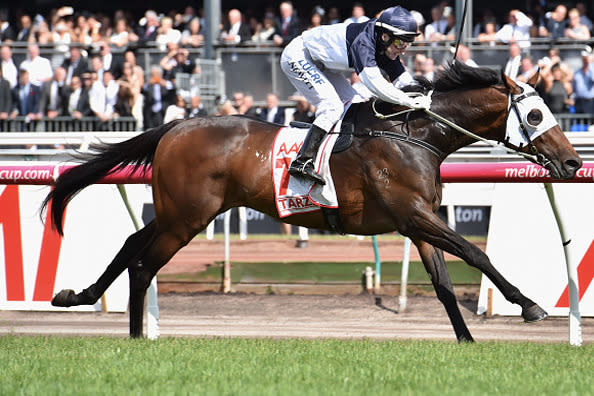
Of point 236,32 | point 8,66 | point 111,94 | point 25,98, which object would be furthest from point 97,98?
point 236,32

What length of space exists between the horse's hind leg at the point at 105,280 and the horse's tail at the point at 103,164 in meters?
0.45

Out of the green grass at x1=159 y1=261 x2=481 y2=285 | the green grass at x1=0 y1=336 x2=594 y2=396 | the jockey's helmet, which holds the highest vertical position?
the jockey's helmet

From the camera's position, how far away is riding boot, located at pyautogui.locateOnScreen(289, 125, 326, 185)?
6.07 m

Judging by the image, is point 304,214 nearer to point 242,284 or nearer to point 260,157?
point 260,157

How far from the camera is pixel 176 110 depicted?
41.4 feet

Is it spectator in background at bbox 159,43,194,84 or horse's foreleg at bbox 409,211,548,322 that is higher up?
spectator in background at bbox 159,43,194,84

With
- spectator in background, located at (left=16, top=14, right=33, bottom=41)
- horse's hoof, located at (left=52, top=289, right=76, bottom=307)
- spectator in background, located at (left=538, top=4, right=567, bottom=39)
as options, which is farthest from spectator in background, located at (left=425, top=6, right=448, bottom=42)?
horse's hoof, located at (left=52, top=289, right=76, bottom=307)

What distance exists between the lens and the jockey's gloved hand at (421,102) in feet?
19.8

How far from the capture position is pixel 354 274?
8883mm

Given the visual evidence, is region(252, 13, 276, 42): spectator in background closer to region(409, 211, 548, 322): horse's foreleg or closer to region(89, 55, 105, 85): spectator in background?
region(89, 55, 105, 85): spectator in background

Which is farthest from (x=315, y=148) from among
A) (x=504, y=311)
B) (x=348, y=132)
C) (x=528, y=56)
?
(x=528, y=56)

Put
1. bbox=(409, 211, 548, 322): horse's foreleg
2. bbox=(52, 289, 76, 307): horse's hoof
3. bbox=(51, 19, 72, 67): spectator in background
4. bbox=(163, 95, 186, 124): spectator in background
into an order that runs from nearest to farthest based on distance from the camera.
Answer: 1. bbox=(409, 211, 548, 322): horse's foreleg
2. bbox=(52, 289, 76, 307): horse's hoof
3. bbox=(163, 95, 186, 124): spectator in background
4. bbox=(51, 19, 72, 67): spectator in background

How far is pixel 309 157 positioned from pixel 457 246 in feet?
3.54

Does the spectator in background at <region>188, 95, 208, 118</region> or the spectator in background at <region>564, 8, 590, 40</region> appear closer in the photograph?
the spectator in background at <region>188, 95, 208, 118</region>
